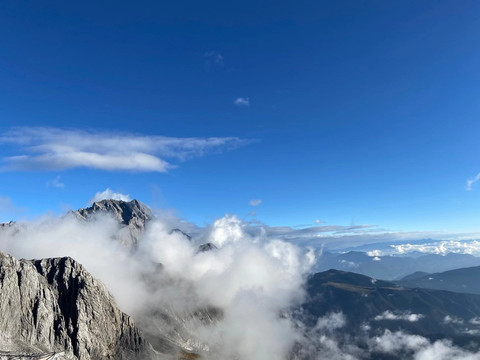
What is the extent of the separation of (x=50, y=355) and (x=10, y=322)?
6907cm

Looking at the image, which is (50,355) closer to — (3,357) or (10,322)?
(3,357)

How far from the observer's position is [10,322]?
7869 inches

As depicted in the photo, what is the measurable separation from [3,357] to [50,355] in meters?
19.9

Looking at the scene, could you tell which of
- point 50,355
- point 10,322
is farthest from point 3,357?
point 10,322

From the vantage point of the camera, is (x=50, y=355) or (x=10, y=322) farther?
(x=10, y=322)

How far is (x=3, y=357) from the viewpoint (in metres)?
149

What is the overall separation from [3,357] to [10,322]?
61194 millimetres

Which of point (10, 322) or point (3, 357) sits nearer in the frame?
point (3, 357)

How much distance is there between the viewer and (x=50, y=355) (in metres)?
155
